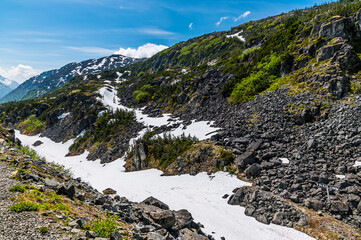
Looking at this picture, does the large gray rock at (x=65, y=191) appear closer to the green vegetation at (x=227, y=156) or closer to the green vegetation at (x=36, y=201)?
the green vegetation at (x=36, y=201)

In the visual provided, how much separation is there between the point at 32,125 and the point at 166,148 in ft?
302

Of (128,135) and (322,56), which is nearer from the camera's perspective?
(322,56)

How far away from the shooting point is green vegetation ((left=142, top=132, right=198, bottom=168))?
29328 millimetres

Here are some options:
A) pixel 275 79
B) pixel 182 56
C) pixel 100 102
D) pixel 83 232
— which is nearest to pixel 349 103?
pixel 275 79

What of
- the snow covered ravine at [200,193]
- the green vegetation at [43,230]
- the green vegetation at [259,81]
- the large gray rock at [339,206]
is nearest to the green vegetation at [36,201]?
the green vegetation at [43,230]

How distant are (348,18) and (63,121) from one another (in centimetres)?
9494

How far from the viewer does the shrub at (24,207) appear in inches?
261

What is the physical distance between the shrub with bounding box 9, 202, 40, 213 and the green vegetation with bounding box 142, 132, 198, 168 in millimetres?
22569

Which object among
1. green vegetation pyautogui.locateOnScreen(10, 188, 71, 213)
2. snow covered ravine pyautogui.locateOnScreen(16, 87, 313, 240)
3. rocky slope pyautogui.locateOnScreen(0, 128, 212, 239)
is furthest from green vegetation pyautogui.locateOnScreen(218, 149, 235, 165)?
green vegetation pyautogui.locateOnScreen(10, 188, 71, 213)

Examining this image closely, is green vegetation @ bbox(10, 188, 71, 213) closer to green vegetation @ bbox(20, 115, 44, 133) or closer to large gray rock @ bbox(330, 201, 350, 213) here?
large gray rock @ bbox(330, 201, 350, 213)

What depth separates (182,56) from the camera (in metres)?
132

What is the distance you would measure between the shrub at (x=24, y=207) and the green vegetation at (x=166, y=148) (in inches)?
889

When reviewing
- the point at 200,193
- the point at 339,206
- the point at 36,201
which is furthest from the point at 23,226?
the point at 339,206

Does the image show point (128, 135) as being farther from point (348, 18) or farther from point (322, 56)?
point (348, 18)
